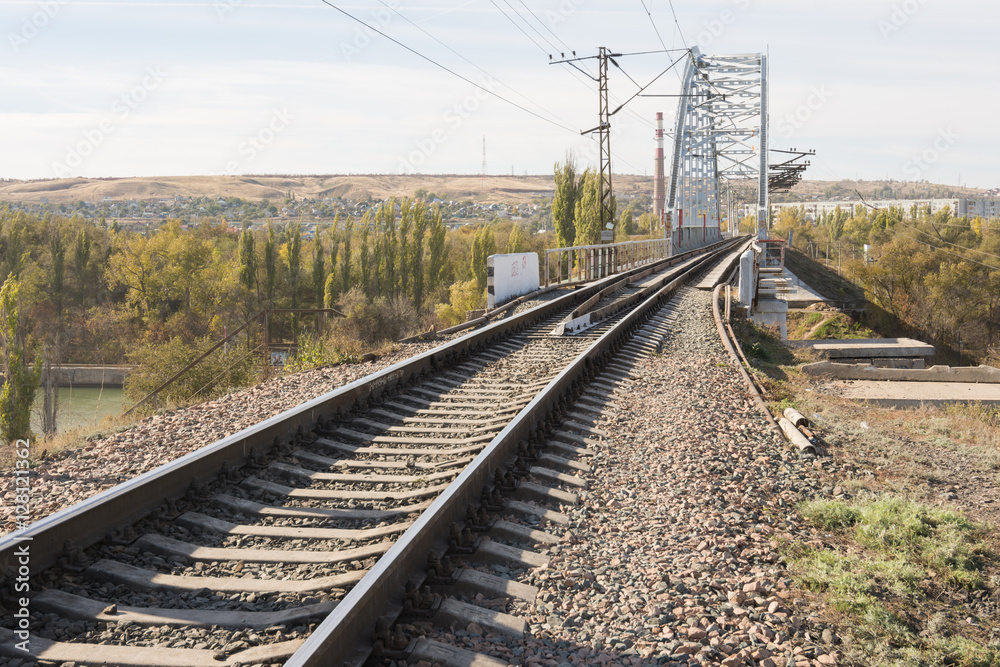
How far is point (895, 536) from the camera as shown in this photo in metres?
4.43

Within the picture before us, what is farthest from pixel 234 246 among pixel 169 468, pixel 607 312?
pixel 169 468

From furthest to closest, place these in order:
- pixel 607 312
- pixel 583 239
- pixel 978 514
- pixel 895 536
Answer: pixel 583 239, pixel 607 312, pixel 978 514, pixel 895 536

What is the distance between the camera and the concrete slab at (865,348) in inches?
1071

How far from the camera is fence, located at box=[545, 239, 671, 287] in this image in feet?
72.3

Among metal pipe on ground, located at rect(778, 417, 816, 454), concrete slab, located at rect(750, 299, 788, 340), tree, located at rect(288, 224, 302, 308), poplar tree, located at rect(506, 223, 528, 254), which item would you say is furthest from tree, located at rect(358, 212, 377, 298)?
metal pipe on ground, located at rect(778, 417, 816, 454)

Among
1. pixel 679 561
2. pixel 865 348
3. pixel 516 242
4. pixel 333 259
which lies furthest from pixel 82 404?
pixel 679 561

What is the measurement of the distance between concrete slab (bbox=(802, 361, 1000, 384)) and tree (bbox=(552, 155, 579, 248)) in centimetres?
4872

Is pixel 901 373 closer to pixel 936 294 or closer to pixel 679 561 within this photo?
pixel 679 561

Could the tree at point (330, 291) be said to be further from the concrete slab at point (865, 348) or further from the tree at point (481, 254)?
the concrete slab at point (865, 348)

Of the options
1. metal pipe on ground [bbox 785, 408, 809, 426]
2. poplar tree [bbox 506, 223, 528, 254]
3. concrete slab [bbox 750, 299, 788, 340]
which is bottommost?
concrete slab [bbox 750, 299, 788, 340]

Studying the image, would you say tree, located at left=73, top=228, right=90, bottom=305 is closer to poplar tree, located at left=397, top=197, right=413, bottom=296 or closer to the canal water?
the canal water

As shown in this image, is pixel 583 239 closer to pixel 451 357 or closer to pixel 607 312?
pixel 607 312

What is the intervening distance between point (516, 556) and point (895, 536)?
90.2 inches

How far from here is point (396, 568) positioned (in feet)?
11.1
